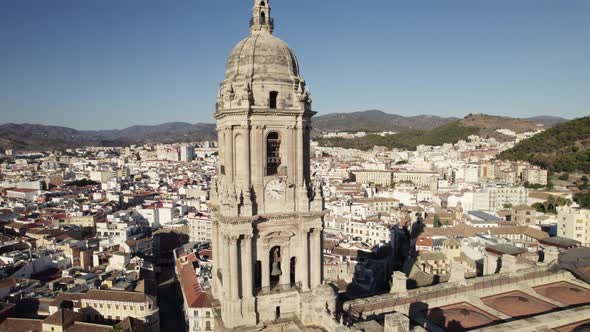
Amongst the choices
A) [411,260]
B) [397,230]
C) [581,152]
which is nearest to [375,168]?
[581,152]

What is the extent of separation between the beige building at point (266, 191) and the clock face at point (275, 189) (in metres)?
0.04

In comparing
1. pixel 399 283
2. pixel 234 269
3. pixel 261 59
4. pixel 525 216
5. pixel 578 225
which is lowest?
pixel 525 216

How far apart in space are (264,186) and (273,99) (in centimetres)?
360

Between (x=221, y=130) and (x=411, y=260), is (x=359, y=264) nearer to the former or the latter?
(x=411, y=260)

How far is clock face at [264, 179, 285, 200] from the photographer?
17.9 m

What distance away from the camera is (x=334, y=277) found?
52.7 m

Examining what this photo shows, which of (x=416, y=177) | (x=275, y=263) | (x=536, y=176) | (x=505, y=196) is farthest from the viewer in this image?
(x=416, y=177)

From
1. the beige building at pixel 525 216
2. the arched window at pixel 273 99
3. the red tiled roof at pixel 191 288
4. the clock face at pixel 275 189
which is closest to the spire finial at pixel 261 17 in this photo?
the arched window at pixel 273 99

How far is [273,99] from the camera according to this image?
58.7 ft

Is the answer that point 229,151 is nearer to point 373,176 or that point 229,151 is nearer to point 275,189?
point 275,189

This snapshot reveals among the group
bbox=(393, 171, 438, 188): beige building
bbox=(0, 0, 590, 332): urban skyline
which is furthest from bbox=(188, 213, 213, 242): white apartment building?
bbox=(393, 171, 438, 188): beige building

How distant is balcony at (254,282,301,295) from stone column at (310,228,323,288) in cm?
70

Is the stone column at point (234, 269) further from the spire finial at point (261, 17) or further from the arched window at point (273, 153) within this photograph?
the spire finial at point (261, 17)

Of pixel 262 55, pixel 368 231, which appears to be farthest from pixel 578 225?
pixel 262 55
